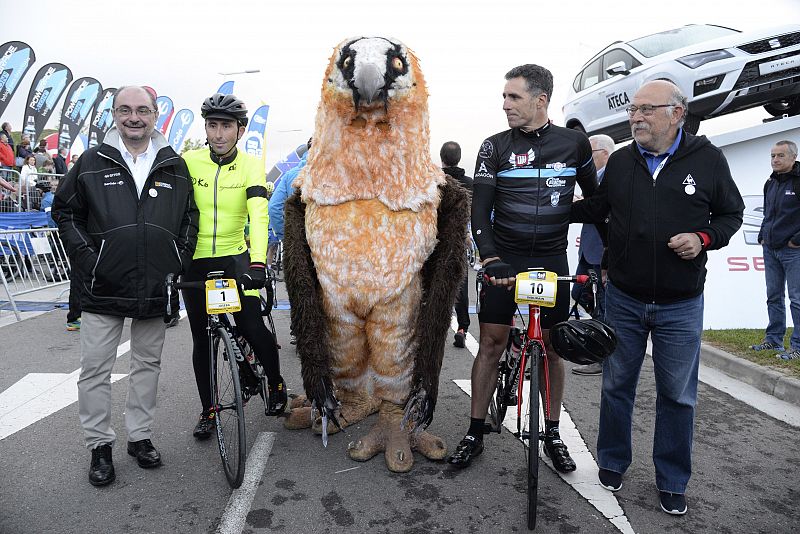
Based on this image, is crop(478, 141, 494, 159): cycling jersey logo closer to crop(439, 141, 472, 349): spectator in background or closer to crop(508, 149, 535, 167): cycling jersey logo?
crop(508, 149, 535, 167): cycling jersey logo

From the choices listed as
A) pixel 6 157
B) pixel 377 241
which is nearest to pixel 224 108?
pixel 377 241

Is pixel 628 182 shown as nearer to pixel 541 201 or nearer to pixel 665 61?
pixel 541 201

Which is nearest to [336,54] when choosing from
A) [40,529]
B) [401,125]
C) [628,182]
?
[401,125]

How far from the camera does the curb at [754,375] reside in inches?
173

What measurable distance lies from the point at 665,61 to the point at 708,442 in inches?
265

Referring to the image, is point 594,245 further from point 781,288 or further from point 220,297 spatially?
point 220,297

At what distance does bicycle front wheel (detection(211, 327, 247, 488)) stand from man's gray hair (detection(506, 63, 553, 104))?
2.19 metres

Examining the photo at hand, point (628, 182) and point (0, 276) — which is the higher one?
point (628, 182)

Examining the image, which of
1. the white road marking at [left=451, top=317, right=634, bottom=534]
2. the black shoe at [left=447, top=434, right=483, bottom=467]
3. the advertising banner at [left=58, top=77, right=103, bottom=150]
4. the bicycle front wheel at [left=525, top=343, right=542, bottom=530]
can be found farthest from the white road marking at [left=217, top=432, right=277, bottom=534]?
the advertising banner at [left=58, top=77, right=103, bottom=150]

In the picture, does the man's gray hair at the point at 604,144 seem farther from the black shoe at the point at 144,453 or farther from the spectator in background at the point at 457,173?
the black shoe at the point at 144,453

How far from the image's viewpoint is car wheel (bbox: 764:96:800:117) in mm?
8094

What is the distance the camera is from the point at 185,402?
4.22 metres

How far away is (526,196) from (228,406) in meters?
2.06

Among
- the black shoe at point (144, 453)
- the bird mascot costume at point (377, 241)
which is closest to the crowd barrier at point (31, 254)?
the black shoe at point (144, 453)
